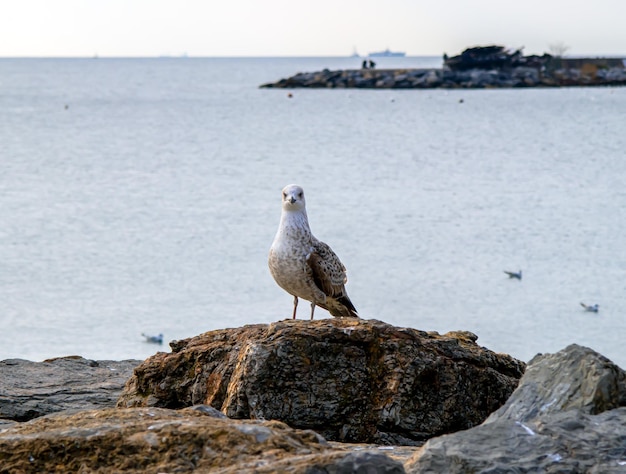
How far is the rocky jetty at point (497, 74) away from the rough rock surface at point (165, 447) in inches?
4767

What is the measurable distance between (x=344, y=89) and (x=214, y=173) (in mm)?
83345

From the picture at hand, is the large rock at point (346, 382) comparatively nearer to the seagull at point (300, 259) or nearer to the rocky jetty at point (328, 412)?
the rocky jetty at point (328, 412)

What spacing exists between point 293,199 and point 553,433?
12.8 feet

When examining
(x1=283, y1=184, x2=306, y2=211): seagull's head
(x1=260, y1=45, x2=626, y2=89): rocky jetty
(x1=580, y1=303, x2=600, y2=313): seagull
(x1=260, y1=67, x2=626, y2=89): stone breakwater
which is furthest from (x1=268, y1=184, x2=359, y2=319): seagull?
(x1=260, y1=67, x2=626, y2=89): stone breakwater

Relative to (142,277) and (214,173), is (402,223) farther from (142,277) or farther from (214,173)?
(214,173)

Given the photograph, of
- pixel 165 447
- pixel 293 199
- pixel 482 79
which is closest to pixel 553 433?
pixel 165 447

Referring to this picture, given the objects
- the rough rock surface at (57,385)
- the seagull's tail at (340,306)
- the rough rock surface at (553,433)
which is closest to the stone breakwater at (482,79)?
the seagull's tail at (340,306)

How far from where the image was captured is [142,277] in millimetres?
Result: 26359

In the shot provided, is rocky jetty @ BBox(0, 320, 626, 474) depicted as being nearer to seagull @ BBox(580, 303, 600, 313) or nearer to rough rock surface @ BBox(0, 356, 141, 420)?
rough rock surface @ BBox(0, 356, 141, 420)

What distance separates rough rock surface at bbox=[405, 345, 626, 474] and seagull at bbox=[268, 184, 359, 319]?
121 inches

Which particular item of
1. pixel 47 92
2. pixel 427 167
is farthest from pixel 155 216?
pixel 47 92

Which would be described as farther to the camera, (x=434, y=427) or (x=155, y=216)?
(x=155, y=216)

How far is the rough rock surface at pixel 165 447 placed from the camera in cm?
373

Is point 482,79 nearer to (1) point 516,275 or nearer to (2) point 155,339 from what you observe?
(1) point 516,275
